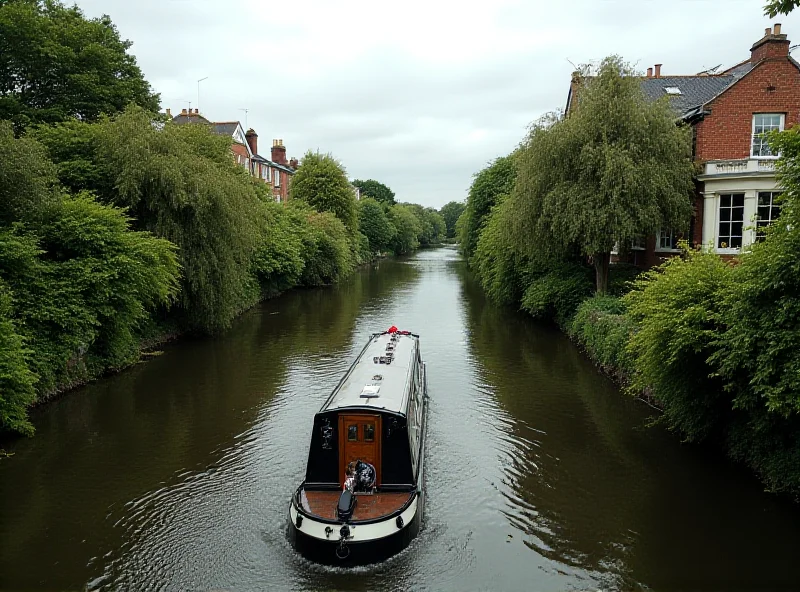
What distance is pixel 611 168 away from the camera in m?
20.3

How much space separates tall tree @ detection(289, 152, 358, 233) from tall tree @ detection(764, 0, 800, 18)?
46.2 m

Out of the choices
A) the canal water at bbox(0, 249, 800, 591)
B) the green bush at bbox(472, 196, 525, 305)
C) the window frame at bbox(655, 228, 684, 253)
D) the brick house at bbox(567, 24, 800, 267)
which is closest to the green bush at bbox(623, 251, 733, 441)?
the canal water at bbox(0, 249, 800, 591)

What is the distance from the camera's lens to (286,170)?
62.2 metres

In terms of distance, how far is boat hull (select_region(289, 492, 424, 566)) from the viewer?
8195 millimetres

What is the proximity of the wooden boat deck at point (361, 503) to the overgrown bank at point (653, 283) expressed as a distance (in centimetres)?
536

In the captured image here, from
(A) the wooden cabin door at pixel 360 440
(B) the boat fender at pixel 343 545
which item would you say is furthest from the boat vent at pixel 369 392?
(B) the boat fender at pixel 343 545

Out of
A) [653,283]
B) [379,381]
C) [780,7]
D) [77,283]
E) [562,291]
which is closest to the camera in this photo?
[780,7]

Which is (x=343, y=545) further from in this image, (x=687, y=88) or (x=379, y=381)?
(x=687, y=88)

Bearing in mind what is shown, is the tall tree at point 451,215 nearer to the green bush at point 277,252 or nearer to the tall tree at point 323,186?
the tall tree at point 323,186

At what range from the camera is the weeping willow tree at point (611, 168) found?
807 inches

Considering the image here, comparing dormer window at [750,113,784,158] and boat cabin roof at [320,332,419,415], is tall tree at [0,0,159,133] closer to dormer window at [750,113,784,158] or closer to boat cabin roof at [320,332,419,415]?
boat cabin roof at [320,332,419,415]

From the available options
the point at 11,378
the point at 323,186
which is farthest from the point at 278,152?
the point at 11,378

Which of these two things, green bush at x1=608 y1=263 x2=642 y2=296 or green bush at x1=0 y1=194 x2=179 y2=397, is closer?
green bush at x1=0 y1=194 x2=179 y2=397

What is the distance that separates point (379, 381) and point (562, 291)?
51.7 ft
